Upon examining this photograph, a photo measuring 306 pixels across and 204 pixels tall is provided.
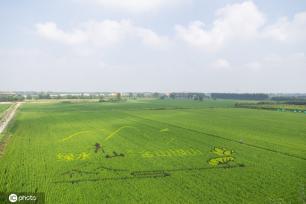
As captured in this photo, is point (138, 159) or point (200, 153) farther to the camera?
point (200, 153)

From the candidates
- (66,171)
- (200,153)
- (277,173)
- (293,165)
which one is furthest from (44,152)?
(293,165)

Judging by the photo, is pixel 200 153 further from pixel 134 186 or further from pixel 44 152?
pixel 44 152

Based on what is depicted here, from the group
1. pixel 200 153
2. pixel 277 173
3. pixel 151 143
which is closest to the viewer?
pixel 277 173

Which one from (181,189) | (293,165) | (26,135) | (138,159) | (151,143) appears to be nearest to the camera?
(181,189)

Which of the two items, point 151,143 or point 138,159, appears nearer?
point 138,159

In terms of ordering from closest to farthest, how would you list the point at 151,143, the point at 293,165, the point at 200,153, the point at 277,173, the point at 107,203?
1. the point at 107,203
2. the point at 277,173
3. the point at 293,165
4. the point at 200,153
5. the point at 151,143

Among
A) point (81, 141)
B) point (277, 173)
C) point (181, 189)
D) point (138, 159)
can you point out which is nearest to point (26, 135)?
point (81, 141)

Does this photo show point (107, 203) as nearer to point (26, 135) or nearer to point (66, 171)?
point (66, 171)

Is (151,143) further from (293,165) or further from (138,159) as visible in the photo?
(293,165)

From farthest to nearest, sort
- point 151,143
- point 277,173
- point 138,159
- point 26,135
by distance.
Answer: point 26,135 → point 151,143 → point 138,159 → point 277,173
